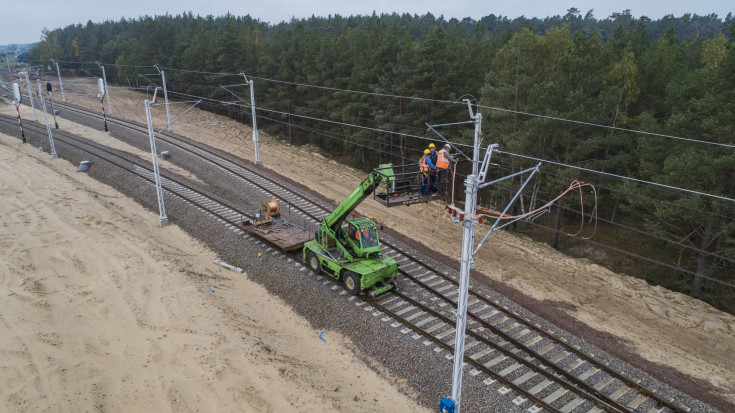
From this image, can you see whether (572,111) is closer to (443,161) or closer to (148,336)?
(443,161)

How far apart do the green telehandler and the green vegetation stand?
27.4 ft

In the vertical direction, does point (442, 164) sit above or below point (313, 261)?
above

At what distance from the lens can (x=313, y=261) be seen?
58.9 ft

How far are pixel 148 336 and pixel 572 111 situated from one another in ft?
68.7

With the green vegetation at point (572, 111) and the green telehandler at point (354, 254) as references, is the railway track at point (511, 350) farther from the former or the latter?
the green vegetation at point (572, 111)

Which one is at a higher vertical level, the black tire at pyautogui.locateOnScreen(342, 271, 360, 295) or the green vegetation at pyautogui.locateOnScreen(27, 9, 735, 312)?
the green vegetation at pyautogui.locateOnScreen(27, 9, 735, 312)

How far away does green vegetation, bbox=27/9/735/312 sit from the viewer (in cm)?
1945

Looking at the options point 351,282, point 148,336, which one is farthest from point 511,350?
point 148,336

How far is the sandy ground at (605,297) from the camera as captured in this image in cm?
1444

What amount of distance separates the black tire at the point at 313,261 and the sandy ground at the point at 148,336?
209 cm

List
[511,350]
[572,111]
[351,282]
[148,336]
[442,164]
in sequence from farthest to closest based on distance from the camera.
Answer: [572,111]
[351,282]
[511,350]
[148,336]
[442,164]

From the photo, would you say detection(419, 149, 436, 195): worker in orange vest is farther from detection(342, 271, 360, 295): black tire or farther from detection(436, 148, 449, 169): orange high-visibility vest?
detection(342, 271, 360, 295): black tire

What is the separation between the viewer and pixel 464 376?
12594 millimetres

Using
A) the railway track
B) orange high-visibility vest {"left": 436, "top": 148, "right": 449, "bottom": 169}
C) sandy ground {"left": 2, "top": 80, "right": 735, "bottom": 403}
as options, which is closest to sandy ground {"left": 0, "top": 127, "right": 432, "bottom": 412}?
the railway track
